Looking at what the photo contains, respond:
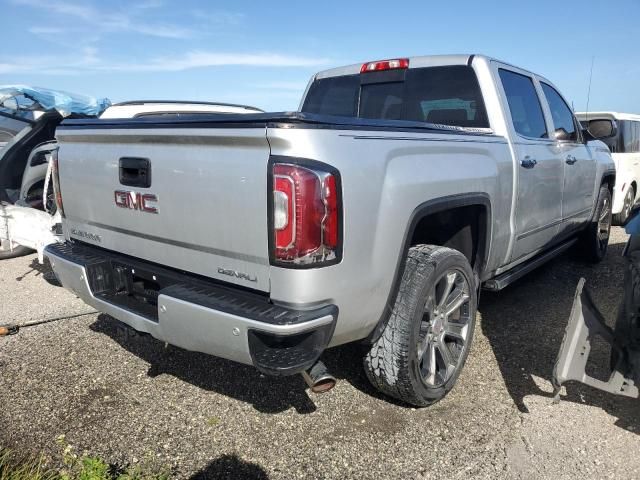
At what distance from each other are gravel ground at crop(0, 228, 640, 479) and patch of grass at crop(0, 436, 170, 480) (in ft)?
0.21

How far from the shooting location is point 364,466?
97.7 inches

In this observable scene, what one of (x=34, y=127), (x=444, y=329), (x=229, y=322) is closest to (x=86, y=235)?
(x=229, y=322)

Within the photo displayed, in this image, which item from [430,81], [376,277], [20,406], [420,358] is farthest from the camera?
[430,81]

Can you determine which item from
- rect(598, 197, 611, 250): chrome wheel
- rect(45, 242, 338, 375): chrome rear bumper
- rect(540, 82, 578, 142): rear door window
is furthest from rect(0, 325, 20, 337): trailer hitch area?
rect(598, 197, 611, 250): chrome wheel

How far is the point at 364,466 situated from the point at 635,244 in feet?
6.84

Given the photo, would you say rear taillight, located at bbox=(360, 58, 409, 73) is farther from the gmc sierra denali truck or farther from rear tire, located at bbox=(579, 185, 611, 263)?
rear tire, located at bbox=(579, 185, 611, 263)

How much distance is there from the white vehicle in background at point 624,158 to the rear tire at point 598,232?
6.01ft

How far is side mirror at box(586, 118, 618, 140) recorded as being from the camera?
191 inches

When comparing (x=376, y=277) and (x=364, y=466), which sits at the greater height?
(x=376, y=277)

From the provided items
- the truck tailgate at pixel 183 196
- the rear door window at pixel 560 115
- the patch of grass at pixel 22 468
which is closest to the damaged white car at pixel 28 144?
the truck tailgate at pixel 183 196

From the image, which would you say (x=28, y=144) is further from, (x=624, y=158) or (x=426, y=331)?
(x=624, y=158)

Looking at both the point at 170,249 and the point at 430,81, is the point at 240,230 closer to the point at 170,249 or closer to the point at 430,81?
the point at 170,249

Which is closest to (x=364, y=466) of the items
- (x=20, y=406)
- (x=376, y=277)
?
(x=376, y=277)

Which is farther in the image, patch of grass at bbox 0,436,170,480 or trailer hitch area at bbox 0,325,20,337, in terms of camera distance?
trailer hitch area at bbox 0,325,20,337
